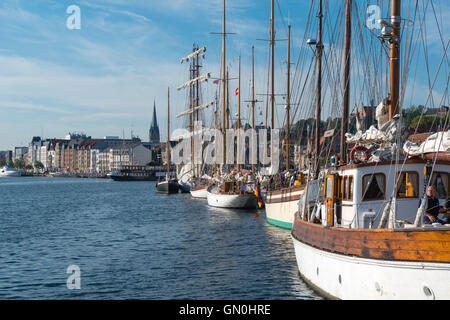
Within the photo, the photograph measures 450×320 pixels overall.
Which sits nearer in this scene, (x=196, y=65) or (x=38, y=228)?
(x=38, y=228)

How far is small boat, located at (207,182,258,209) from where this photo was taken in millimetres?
53781

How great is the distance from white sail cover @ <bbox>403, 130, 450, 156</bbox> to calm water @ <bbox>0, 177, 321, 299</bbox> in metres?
5.57

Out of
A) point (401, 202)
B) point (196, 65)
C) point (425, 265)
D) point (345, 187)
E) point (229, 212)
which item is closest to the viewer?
point (425, 265)

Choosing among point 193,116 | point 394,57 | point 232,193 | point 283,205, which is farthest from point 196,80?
point 394,57

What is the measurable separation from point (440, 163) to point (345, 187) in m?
3.04

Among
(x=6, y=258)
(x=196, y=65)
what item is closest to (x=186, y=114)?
(x=196, y=65)

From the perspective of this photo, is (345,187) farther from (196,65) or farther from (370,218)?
(196,65)

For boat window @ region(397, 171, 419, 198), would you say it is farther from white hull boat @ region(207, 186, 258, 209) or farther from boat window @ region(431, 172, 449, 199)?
white hull boat @ region(207, 186, 258, 209)

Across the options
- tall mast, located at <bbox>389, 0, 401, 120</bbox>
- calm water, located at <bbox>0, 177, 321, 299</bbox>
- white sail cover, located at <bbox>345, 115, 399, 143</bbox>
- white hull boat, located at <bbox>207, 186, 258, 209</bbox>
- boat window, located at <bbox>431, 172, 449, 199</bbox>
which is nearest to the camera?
boat window, located at <bbox>431, 172, 449, 199</bbox>

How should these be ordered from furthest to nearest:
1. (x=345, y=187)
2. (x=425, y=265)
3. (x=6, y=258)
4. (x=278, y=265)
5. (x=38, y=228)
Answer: (x=38, y=228), (x=6, y=258), (x=278, y=265), (x=345, y=187), (x=425, y=265)

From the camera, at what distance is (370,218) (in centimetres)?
1681

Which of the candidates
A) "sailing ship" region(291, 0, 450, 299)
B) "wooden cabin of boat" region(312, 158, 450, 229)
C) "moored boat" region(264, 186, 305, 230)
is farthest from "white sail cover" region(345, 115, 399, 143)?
"moored boat" region(264, 186, 305, 230)

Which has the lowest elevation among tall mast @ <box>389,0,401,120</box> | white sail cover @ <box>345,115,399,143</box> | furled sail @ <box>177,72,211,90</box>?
white sail cover @ <box>345,115,399,143</box>

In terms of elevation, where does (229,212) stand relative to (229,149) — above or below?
below
